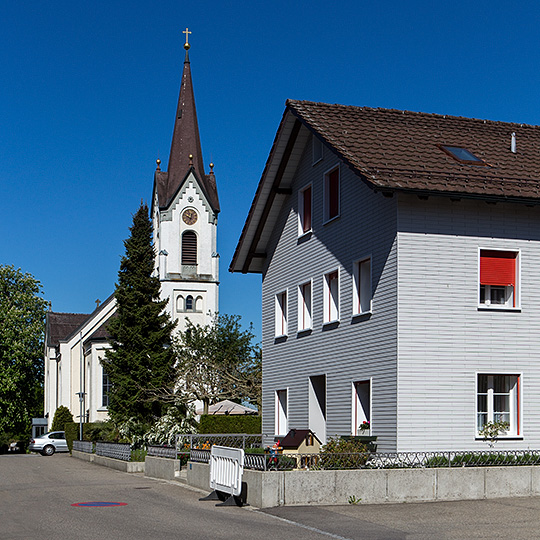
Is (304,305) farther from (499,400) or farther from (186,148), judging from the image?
(186,148)

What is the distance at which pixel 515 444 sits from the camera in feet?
65.9

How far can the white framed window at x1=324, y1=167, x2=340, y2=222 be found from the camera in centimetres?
2405

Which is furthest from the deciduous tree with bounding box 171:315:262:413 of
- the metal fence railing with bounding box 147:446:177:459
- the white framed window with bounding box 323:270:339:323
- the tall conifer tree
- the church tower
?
the church tower

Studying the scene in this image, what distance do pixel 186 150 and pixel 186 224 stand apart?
648 centimetres

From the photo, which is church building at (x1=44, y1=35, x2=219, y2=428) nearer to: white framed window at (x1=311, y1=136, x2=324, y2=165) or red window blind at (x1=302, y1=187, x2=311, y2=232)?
red window blind at (x1=302, y1=187, x2=311, y2=232)

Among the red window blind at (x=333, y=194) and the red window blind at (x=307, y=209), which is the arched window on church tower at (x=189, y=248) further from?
the red window blind at (x=333, y=194)

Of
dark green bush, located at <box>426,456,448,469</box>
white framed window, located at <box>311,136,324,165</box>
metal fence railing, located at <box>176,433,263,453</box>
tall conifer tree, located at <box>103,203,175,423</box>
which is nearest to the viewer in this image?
dark green bush, located at <box>426,456,448,469</box>

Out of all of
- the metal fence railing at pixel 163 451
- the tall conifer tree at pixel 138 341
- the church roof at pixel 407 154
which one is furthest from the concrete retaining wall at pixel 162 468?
the tall conifer tree at pixel 138 341

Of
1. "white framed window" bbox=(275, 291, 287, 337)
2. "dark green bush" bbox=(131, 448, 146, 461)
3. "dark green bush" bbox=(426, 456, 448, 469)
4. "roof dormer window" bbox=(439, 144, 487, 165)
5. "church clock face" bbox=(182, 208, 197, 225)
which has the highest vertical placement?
"church clock face" bbox=(182, 208, 197, 225)

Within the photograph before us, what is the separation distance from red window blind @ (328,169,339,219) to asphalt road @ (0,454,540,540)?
8589 millimetres

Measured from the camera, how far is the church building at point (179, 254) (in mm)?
67375

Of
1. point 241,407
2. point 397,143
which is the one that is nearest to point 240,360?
point 241,407

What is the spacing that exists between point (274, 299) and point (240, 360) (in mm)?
15670

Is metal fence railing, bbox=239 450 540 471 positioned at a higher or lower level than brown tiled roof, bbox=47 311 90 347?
lower
